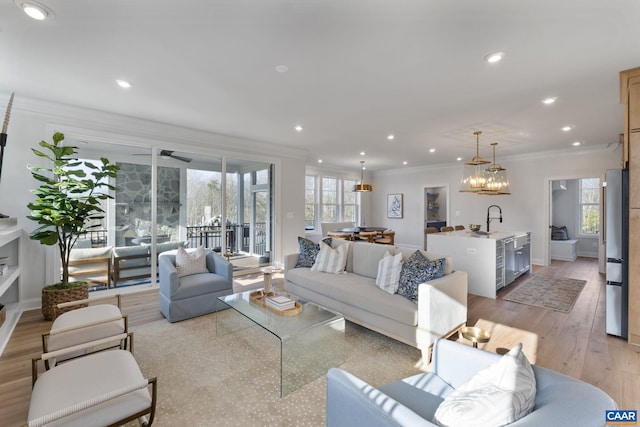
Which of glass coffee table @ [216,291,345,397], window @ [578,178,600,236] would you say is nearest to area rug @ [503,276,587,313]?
glass coffee table @ [216,291,345,397]

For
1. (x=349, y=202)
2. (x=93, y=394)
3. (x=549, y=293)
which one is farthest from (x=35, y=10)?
(x=349, y=202)

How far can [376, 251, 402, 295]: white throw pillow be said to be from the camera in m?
3.05

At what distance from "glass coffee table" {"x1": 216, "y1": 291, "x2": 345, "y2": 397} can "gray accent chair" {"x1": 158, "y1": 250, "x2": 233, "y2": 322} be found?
89 cm

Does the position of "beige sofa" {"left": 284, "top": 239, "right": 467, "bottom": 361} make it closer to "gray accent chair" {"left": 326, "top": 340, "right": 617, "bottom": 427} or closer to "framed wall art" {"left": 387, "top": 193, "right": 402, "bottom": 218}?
"gray accent chair" {"left": 326, "top": 340, "right": 617, "bottom": 427}

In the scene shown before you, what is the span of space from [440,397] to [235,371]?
1.69 metres

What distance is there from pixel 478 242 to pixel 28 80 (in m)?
6.12

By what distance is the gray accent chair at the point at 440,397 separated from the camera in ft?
3.04

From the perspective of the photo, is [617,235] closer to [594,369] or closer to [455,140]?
[594,369]

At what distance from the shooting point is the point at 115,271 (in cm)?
455

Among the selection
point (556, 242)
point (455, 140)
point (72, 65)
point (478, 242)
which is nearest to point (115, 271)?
point (72, 65)

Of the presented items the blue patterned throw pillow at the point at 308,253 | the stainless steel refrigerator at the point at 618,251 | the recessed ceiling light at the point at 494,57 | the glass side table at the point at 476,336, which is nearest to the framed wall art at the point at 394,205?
the blue patterned throw pillow at the point at 308,253

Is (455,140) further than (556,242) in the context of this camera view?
No

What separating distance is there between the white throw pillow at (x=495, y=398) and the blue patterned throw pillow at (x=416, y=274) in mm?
1675

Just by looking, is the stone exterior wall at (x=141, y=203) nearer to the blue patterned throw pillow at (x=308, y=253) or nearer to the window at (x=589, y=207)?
the blue patterned throw pillow at (x=308, y=253)
